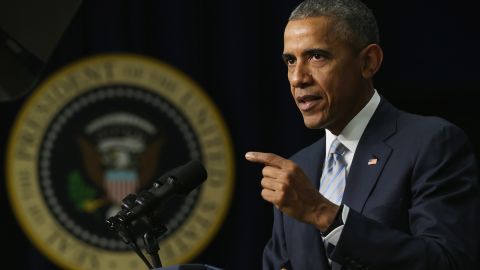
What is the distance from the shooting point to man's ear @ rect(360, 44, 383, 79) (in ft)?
6.26

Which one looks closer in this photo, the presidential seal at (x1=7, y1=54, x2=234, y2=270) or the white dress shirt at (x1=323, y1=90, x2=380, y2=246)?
the white dress shirt at (x1=323, y1=90, x2=380, y2=246)

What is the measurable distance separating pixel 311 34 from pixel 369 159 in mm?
305

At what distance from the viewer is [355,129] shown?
6.31 ft

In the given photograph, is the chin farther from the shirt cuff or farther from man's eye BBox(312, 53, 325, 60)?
the shirt cuff

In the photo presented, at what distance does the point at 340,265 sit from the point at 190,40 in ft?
6.84

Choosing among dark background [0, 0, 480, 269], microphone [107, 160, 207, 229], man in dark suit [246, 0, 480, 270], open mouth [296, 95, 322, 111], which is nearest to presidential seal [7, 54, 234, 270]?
dark background [0, 0, 480, 269]

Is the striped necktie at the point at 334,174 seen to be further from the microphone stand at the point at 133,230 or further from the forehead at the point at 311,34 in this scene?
the microphone stand at the point at 133,230

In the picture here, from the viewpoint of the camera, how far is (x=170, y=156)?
145 inches

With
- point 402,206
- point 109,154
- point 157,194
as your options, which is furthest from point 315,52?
point 109,154

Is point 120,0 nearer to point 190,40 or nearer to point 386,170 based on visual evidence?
point 190,40

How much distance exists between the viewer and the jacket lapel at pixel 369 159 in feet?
5.89

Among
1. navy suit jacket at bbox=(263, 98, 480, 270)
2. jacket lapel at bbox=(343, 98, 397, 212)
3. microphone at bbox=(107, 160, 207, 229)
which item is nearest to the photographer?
microphone at bbox=(107, 160, 207, 229)

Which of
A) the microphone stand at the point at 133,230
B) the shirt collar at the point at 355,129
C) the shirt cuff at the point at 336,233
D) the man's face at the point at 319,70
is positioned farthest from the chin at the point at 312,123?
the microphone stand at the point at 133,230

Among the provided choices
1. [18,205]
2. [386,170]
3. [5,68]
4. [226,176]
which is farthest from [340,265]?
[18,205]
